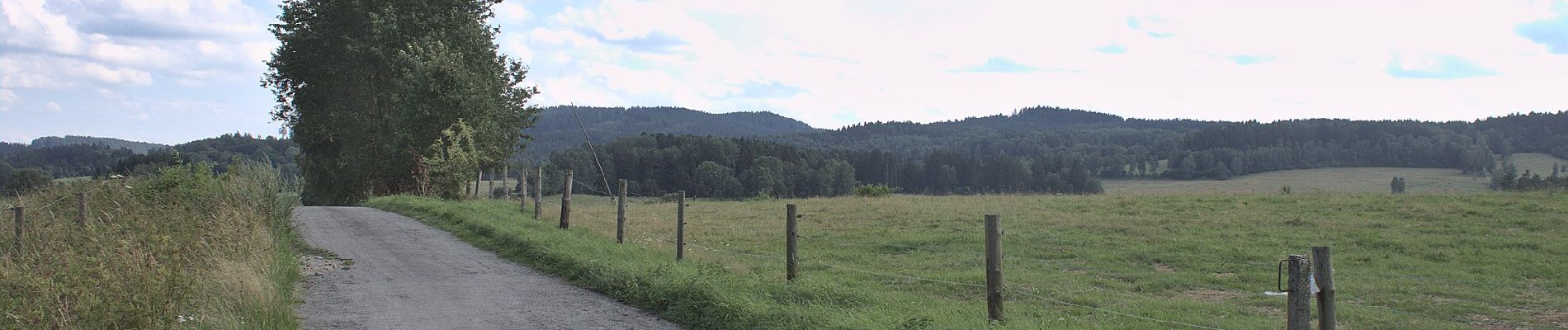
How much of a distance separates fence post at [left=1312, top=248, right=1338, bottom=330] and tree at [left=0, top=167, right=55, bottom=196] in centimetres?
2042

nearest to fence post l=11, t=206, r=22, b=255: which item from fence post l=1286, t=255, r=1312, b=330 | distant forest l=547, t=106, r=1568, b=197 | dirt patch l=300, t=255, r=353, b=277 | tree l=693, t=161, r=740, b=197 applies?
dirt patch l=300, t=255, r=353, b=277

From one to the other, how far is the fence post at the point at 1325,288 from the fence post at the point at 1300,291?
0.19ft

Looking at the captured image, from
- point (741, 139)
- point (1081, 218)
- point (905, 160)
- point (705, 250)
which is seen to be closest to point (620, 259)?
point (705, 250)

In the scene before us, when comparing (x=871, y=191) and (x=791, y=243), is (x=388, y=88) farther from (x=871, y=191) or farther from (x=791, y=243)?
(x=791, y=243)

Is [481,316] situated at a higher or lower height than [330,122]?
lower

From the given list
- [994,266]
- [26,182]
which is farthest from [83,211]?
[994,266]

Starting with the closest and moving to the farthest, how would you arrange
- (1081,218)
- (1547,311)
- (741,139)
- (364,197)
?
(1547,311) → (1081,218) → (364,197) → (741,139)

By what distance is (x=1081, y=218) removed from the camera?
26.5 metres

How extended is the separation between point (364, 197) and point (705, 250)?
26.9 meters

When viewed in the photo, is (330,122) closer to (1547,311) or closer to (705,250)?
(705,250)

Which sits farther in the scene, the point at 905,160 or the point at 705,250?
the point at 905,160

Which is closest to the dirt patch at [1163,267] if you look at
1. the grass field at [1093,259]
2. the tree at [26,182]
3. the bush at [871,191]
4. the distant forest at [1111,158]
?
the grass field at [1093,259]

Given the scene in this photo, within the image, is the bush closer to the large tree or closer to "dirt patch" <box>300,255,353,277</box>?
the large tree

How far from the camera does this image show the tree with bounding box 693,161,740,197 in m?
88.5
